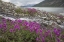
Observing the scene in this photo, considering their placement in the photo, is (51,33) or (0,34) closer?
(51,33)

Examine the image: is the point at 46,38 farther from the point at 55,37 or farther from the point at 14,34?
the point at 14,34

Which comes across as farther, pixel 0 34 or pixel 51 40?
pixel 0 34

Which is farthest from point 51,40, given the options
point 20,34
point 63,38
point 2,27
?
point 2,27

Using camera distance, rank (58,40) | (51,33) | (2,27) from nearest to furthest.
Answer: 1. (58,40)
2. (51,33)
3. (2,27)

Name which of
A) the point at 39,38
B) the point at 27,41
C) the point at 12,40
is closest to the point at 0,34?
the point at 12,40

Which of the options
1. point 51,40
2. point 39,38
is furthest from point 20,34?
point 51,40

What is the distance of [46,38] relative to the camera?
22.8 feet

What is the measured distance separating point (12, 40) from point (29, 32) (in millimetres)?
777

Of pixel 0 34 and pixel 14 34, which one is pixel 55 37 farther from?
pixel 0 34

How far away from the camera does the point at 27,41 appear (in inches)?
285

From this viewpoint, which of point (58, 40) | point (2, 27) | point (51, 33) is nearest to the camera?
point (58, 40)

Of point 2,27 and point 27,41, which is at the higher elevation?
point 2,27

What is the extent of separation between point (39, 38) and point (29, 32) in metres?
0.71

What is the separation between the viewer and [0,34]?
25.4ft
